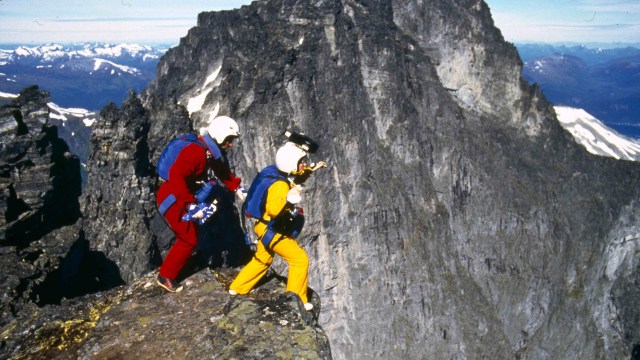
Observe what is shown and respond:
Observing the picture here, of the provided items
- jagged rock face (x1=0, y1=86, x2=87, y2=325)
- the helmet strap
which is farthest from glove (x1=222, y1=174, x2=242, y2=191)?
jagged rock face (x1=0, y1=86, x2=87, y2=325)

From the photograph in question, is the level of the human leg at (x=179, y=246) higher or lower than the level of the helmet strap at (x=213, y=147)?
lower

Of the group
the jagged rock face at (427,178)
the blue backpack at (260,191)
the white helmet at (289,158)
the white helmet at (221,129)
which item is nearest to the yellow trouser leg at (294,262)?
the blue backpack at (260,191)

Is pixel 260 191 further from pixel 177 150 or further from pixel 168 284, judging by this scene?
pixel 168 284

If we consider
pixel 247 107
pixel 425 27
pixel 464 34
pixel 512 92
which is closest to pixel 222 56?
pixel 247 107

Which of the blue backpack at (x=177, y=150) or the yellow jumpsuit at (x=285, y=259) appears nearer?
the blue backpack at (x=177, y=150)

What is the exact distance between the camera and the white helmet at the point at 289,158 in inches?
560

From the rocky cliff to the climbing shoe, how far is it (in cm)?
9462

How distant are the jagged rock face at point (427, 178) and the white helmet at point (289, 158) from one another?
9597 cm

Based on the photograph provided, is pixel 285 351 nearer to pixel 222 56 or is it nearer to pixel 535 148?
pixel 222 56

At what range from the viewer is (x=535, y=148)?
484 ft

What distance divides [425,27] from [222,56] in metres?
71.1

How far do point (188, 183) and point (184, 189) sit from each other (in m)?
0.78

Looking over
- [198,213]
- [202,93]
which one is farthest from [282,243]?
[202,93]

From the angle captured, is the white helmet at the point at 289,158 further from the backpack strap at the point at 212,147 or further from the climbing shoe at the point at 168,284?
the climbing shoe at the point at 168,284
